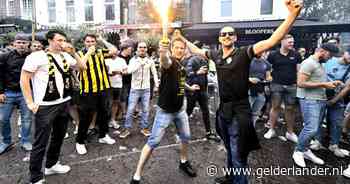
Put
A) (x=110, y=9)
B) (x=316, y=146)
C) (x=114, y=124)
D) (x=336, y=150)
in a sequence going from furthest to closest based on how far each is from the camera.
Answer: (x=110, y=9), (x=114, y=124), (x=316, y=146), (x=336, y=150)

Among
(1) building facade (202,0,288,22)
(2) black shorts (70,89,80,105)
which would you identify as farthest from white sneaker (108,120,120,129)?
(1) building facade (202,0,288,22)

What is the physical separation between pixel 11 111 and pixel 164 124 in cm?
304

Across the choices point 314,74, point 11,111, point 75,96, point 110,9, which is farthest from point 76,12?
point 314,74

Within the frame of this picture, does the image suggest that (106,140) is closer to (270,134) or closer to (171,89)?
(171,89)

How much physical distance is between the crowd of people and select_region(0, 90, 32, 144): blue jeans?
2 cm

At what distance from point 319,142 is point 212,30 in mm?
10373

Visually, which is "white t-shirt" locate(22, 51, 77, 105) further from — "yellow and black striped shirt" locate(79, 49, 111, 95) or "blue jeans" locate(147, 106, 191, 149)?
"blue jeans" locate(147, 106, 191, 149)

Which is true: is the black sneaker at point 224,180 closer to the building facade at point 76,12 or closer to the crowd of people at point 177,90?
the crowd of people at point 177,90

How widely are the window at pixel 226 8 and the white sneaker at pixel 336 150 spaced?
12.2 m

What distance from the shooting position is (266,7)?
14430 mm

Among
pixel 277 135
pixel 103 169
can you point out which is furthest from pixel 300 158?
pixel 103 169

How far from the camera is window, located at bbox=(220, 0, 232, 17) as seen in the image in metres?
15.2

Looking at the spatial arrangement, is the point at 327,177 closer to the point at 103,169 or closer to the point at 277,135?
the point at 277,135

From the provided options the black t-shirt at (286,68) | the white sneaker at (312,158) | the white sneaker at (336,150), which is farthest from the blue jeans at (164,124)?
the white sneaker at (336,150)
